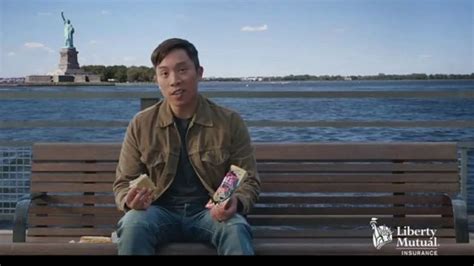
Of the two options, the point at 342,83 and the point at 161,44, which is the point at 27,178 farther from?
the point at 342,83

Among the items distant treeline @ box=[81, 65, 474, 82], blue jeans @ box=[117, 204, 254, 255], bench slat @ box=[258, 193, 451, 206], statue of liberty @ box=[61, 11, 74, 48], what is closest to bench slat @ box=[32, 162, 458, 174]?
bench slat @ box=[258, 193, 451, 206]

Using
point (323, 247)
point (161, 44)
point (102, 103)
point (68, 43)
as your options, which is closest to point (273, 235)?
point (323, 247)

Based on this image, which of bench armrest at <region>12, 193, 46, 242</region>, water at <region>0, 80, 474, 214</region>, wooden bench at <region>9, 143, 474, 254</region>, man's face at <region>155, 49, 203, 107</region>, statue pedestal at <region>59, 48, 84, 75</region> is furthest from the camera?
water at <region>0, 80, 474, 214</region>

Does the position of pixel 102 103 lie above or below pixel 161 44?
below

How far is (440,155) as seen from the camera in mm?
3178

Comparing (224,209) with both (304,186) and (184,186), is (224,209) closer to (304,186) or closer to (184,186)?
(184,186)

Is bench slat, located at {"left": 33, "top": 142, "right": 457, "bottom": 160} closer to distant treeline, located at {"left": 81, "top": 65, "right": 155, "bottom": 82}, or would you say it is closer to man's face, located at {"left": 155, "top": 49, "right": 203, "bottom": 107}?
distant treeline, located at {"left": 81, "top": 65, "right": 155, "bottom": 82}

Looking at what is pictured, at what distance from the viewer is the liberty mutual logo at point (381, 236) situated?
278cm

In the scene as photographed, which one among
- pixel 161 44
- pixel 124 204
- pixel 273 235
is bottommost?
pixel 273 235

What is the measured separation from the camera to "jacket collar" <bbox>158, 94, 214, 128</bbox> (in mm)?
2809

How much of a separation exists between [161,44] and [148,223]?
720mm

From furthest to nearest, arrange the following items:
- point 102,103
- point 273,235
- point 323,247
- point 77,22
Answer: point 102,103
point 273,235
point 77,22
point 323,247

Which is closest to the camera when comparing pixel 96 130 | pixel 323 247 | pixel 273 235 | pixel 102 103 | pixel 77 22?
pixel 323 247

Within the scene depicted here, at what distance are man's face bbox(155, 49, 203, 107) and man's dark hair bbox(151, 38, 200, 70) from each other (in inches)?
0.5
